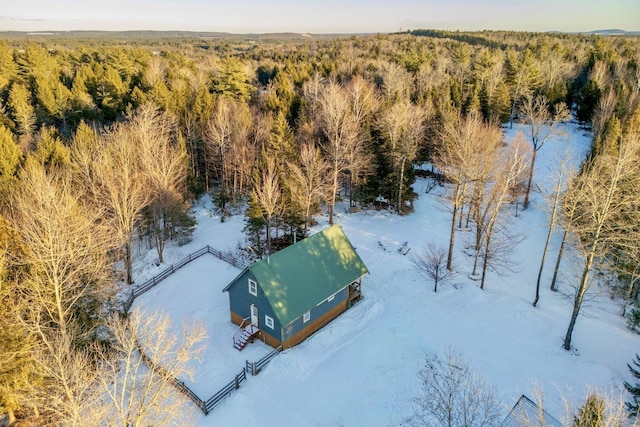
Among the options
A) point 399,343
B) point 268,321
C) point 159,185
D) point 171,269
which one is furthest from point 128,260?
point 399,343

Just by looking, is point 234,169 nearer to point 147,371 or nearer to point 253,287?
point 253,287

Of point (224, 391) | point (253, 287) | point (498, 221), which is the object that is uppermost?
point (253, 287)

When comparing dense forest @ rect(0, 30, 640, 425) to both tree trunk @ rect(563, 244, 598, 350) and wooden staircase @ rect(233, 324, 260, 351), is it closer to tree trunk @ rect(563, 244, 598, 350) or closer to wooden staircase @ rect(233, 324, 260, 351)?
tree trunk @ rect(563, 244, 598, 350)

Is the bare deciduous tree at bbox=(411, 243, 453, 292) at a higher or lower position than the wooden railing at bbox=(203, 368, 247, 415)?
higher

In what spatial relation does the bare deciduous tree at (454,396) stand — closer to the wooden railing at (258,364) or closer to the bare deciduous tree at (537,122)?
the wooden railing at (258,364)

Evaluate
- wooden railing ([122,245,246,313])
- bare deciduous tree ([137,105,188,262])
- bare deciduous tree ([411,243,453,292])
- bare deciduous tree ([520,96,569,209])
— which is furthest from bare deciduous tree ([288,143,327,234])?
bare deciduous tree ([520,96,569,209])
